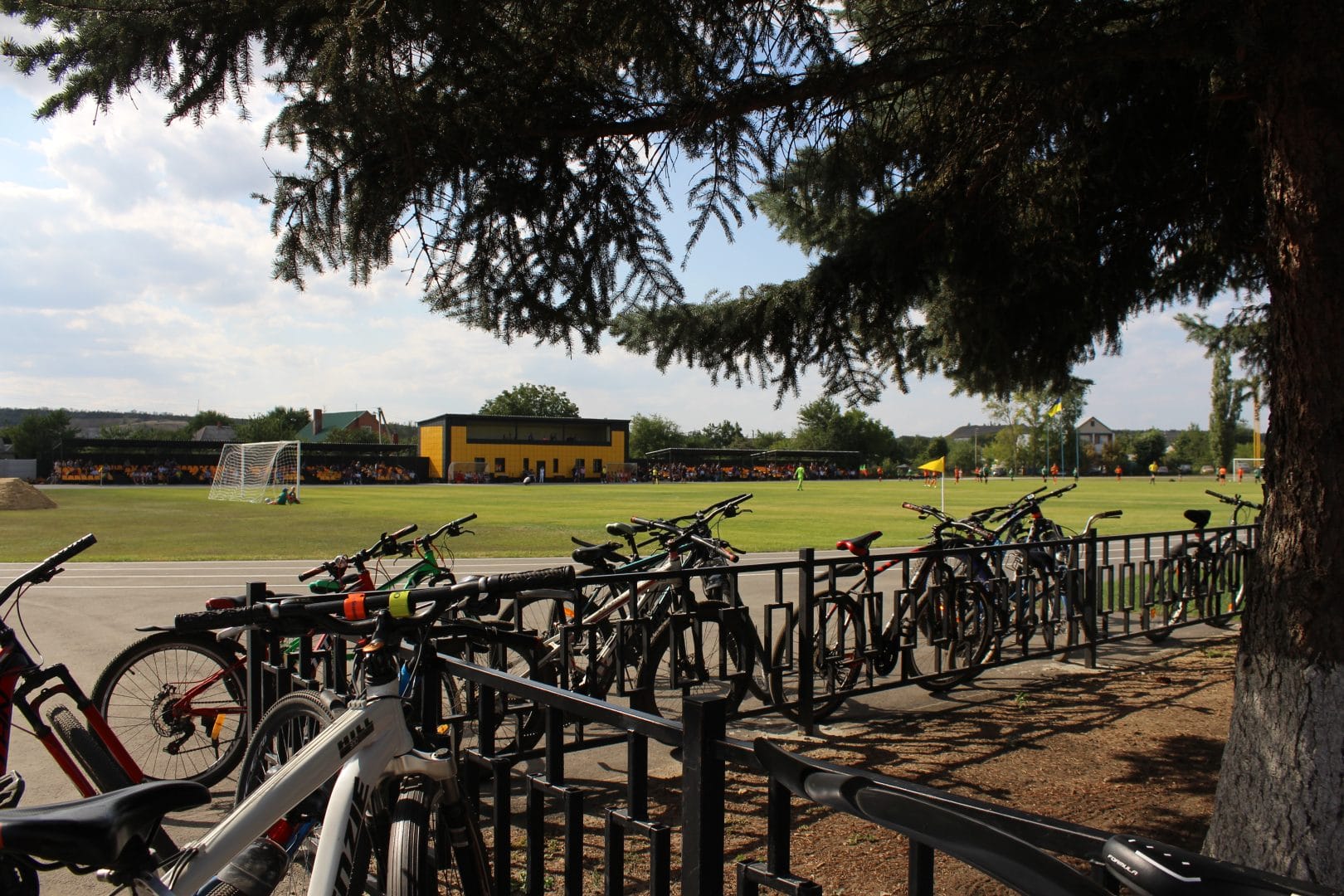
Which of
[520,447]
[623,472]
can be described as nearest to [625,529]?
[520,447]

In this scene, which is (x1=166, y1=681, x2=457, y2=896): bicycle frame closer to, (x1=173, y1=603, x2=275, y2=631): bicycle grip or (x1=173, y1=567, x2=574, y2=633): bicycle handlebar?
(x1=173, y1=567, x2=574, y2=633): bicycle handlebar

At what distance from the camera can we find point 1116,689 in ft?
23.6

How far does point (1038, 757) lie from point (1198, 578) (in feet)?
16.1

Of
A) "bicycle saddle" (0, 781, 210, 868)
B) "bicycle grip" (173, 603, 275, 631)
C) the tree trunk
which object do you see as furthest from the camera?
the tree trunk

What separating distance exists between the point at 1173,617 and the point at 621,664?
735 cm

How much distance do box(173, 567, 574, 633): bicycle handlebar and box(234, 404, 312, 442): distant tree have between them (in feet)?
348

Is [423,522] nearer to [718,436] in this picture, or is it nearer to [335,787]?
[335,787]

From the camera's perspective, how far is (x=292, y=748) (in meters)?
2.89

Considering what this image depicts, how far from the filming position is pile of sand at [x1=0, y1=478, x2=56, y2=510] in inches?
1247

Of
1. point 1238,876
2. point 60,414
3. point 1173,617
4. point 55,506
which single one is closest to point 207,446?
point 60,414

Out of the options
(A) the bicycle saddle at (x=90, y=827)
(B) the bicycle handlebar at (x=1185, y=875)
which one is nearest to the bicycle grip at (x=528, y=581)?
(A) the bicycle saddle at (x=90, y=827)

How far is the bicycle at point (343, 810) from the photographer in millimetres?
1813

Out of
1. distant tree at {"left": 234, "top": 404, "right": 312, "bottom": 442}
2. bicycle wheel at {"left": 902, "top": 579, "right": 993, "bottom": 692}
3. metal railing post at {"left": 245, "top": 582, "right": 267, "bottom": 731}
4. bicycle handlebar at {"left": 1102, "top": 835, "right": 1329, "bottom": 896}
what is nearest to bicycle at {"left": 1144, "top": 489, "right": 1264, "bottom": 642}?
bicycle wheel at {"left": 902, "top": 579, "right": 993, "bottom": 692}

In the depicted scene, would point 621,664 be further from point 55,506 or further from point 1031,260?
point 55,506
